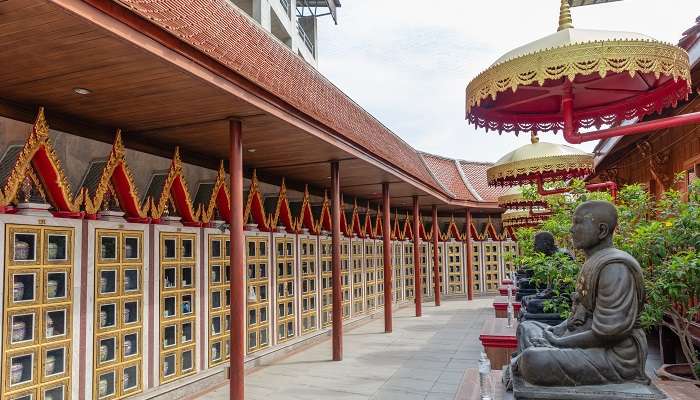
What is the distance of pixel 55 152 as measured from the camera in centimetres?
589

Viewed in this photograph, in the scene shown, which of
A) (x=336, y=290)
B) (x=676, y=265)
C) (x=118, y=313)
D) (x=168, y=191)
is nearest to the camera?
(x=676, y=265)

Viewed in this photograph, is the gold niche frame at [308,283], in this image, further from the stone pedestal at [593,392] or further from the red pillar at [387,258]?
the stone pedestal at [593,392]

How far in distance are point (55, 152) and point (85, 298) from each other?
Result: 164 centimetres

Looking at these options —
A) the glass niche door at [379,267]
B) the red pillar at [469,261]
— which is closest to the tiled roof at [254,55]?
the glass niche door at [379,267]

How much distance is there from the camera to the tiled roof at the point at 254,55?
4.34 m

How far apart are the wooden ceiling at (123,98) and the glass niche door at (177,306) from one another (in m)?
1.37

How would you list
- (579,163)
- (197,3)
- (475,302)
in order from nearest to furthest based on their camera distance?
(197,3) → (579,163) → (475,302)

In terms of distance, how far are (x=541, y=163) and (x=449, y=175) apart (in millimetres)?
11796

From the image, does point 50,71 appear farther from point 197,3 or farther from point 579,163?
point 579,163

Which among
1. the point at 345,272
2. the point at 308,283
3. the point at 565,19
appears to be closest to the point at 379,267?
the point at 345,272

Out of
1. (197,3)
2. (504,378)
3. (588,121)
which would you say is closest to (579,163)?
(588,121)

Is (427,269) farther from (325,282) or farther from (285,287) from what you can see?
(285,287)

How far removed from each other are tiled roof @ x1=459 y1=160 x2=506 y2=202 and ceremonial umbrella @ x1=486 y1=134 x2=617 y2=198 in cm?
988

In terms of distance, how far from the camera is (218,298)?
836 cm
